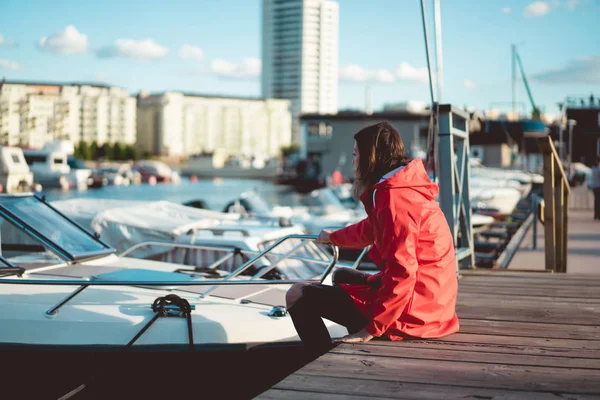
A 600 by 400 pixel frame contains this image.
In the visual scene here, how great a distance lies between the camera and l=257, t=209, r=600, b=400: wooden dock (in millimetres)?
3451

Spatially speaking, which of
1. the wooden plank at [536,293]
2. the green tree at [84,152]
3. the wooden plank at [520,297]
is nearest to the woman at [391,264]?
the wooden plank at [520,297]

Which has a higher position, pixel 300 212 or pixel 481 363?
pixel 481 363

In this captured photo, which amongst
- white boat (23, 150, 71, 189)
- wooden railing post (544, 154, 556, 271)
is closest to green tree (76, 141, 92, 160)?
white boat (23, 150, 71, 189)

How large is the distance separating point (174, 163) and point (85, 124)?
2326 centimetres

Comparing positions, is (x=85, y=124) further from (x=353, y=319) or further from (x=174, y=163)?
(x=353, y=319)

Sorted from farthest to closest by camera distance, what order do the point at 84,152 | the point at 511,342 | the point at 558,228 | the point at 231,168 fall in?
the point at 84,152 < the point at 231,168 < the point at 558,228 < the point at 511,342

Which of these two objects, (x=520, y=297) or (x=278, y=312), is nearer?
(x=278, y=312)

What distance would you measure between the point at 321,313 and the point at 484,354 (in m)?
0.94

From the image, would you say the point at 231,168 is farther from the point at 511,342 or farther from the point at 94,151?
the point at 511,342

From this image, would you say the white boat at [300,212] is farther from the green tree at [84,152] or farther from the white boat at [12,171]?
the green tree at [84,152]

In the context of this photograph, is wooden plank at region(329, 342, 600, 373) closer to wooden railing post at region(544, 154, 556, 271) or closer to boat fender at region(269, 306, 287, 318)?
boat fender at region(269, 306, 287, 318)

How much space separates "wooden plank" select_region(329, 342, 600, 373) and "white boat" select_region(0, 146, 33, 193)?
4777cm

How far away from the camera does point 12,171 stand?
1950 inches

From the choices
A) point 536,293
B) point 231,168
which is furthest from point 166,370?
point 231,168
